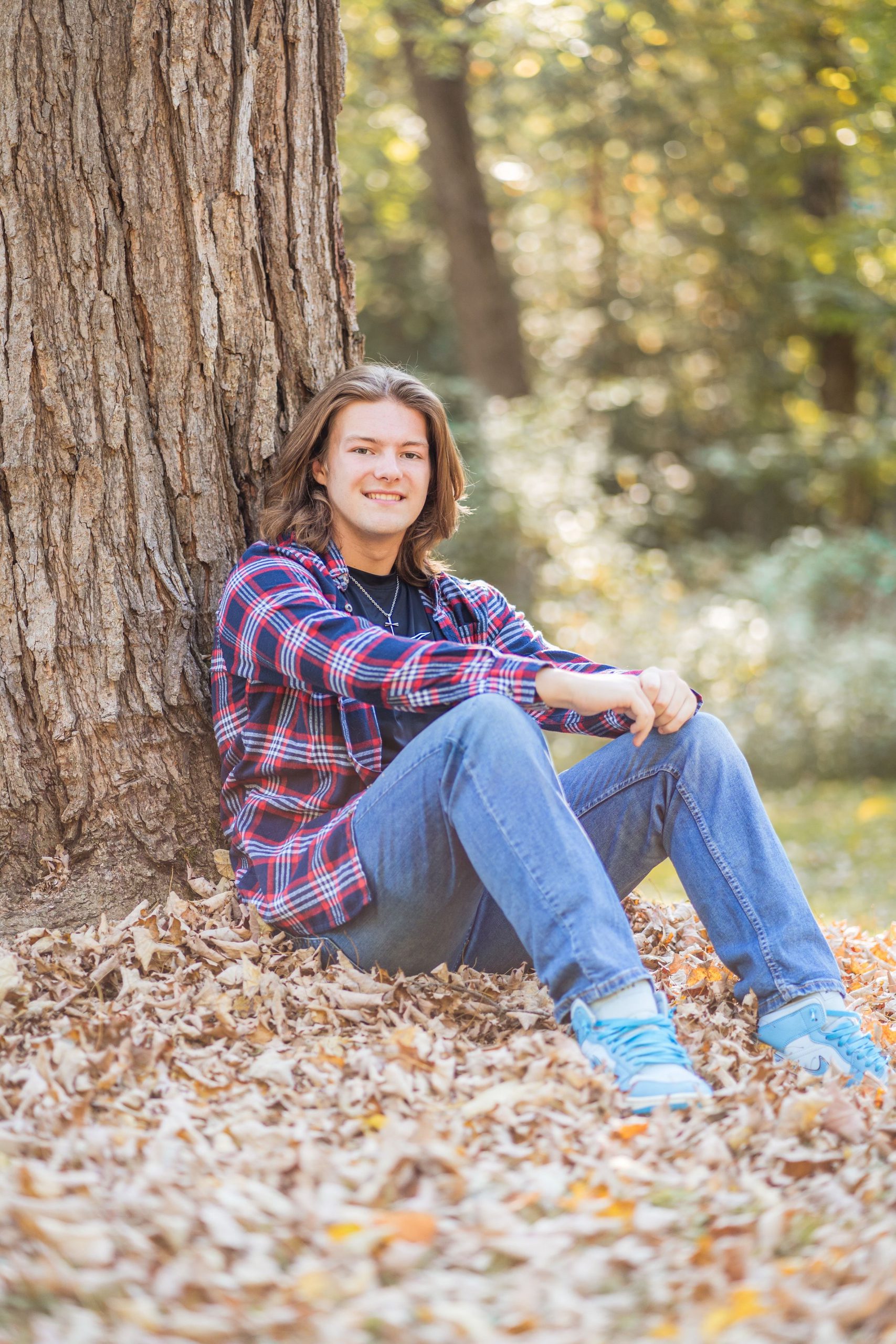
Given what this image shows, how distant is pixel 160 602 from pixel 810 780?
6.09m

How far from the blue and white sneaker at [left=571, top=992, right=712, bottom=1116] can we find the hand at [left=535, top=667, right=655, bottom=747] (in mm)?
615

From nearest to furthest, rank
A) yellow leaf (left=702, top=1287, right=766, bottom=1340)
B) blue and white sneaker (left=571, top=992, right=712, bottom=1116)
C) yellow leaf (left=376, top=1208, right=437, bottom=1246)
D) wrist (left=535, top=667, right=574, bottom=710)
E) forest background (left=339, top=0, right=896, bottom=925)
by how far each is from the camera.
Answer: yellow leaf (left=702, top=1287, right=766, bottom=1340) → yellow leaf (left=376, top=1208, right=437, bottom=1246) → blue and white sneaker (left=571, top=992, right=712, bottom=1116) → wrist (left=535, top=667, right=574, bottom=710) → forest background (left=339, top=0, right=896, bottom=925)

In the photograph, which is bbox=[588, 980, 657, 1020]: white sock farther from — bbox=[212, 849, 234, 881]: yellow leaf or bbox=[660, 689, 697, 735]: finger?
bbox=[212, 849, 234, 881]: yellow leaf

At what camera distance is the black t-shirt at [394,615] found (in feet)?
9.75

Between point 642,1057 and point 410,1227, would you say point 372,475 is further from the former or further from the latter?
point 410,1227

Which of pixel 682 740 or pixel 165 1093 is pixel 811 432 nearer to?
pixel 682 740

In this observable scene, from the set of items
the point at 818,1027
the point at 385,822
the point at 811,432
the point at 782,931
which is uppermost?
the point at 811,432

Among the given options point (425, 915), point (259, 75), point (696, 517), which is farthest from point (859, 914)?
point (696, 517)

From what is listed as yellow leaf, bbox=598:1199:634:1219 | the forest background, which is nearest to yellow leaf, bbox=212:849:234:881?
yellow leaf, bbox=598:1199:634:1219

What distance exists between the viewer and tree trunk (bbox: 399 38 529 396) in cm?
1095

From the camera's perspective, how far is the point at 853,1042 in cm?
267

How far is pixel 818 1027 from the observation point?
8.81 ft

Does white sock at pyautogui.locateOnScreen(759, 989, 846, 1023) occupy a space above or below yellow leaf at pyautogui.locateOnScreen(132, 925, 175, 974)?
below

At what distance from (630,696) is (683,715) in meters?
0.18
